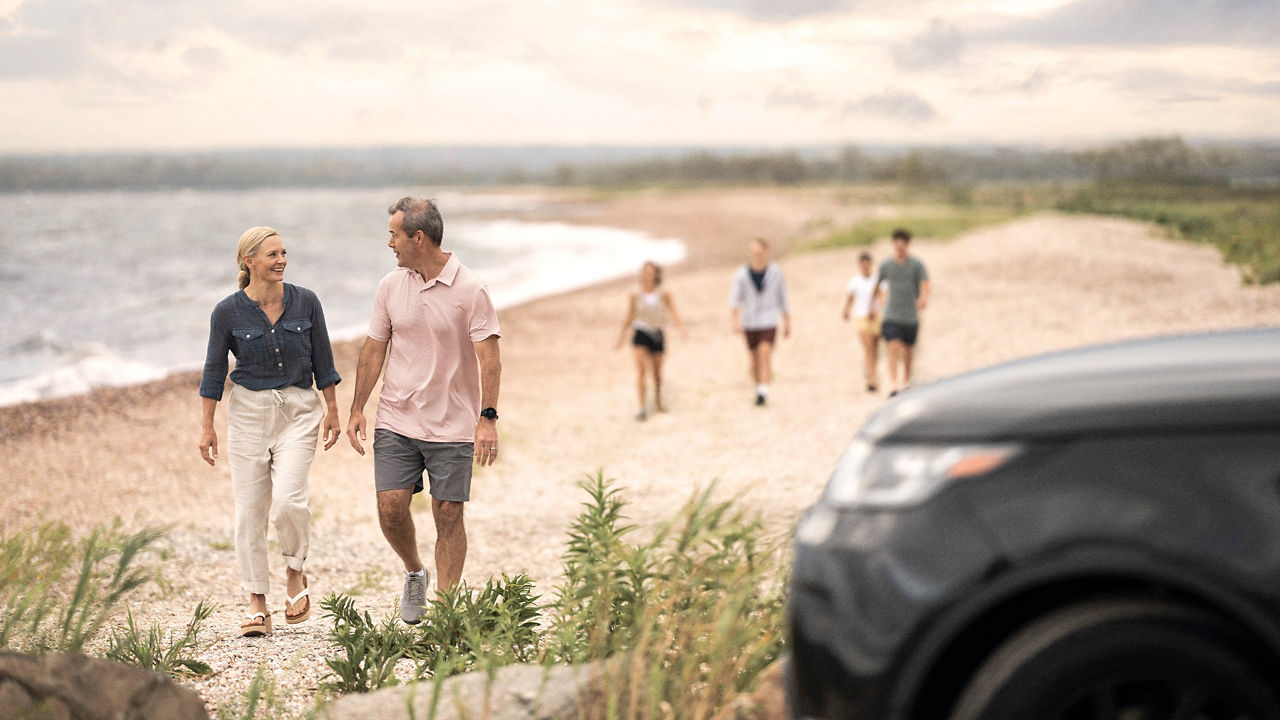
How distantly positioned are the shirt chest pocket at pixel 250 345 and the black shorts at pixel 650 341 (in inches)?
306

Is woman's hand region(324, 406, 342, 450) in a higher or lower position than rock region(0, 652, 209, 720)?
higher

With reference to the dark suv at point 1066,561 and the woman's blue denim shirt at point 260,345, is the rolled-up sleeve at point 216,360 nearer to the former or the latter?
the woman's blue denim shirt at point 260,345

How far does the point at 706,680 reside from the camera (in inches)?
150

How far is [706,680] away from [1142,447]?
2042 mm

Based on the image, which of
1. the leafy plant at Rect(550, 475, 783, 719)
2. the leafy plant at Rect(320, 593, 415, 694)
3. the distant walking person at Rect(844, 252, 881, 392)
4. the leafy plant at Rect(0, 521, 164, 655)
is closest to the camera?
the leafy plant at Rect(550, 475, 783, 719)

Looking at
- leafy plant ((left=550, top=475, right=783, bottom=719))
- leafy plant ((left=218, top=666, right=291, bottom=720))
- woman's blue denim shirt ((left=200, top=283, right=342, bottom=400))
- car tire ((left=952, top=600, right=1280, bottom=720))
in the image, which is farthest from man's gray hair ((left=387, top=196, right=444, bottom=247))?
car tire ((left=952, top=600, right=1280, bottom=720))

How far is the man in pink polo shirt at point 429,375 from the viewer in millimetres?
5430

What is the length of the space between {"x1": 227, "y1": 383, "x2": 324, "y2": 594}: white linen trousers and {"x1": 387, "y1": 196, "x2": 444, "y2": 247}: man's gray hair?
1089 mm

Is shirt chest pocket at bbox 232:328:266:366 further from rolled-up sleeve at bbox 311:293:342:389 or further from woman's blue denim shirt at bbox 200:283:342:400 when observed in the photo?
rolled-up sleeve at bbox 311:293:342:389

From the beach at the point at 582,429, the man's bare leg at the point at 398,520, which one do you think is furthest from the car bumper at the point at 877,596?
the man's bare leg at the point at 398,520

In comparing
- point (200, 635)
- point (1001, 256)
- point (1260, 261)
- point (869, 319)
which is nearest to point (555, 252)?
point (1001, 256)

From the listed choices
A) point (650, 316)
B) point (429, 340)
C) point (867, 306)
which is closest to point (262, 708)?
point (429, 340)

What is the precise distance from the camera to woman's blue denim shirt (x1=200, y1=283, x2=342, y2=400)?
557 cm

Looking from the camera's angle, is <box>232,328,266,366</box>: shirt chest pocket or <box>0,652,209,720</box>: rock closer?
<box>0,652,209,720</box>: rock
